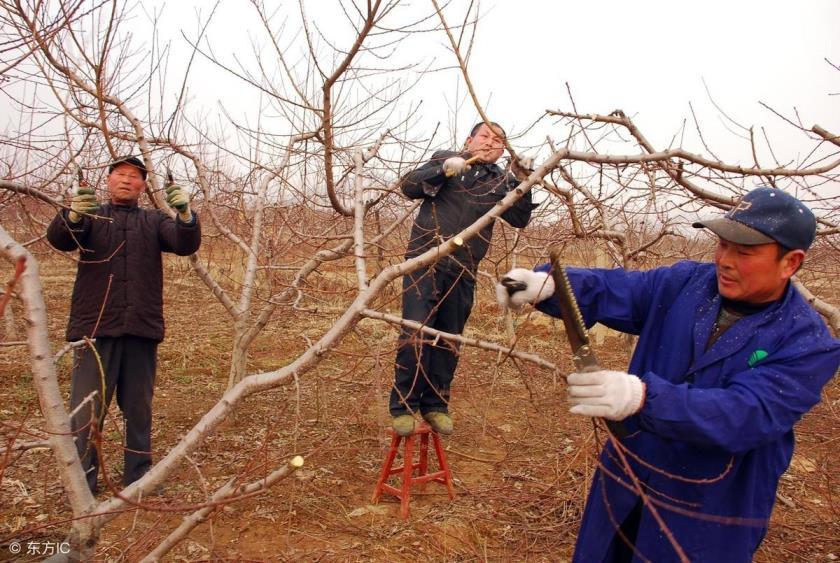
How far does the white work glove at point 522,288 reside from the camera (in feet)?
5.95

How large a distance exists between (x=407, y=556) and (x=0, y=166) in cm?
376

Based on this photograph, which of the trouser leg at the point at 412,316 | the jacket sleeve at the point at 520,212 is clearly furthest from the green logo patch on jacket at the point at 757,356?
the trouser leg at the point at 412,316

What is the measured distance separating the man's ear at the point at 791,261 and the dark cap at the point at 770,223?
0.02m

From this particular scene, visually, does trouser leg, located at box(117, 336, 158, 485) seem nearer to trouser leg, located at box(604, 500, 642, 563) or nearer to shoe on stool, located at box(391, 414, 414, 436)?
shoe on stool, located at box(391, 414, 414, 436)

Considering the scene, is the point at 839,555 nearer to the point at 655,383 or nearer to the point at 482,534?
the point at 482,534

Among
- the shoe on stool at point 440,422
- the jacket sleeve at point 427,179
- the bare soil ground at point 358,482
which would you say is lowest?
the bare soil ground at point 358,482

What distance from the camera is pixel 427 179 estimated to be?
3.00 m

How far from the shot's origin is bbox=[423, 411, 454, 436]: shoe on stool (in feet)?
10.8

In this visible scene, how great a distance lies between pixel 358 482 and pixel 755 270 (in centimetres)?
283

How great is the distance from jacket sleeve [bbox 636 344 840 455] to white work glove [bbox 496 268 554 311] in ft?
1.59

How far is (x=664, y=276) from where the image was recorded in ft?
5.98

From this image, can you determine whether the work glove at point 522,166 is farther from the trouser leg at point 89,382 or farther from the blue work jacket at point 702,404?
the trouser leg at point 89,382

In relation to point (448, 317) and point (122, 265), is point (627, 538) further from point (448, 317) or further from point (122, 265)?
point (122, 265)

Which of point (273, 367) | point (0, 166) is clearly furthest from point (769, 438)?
point (273, 367)
